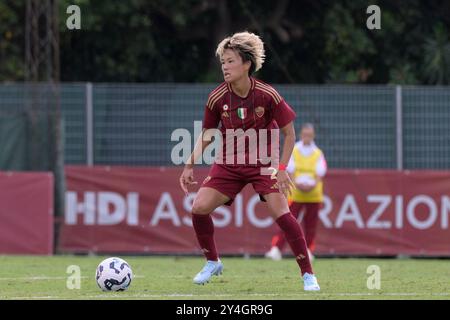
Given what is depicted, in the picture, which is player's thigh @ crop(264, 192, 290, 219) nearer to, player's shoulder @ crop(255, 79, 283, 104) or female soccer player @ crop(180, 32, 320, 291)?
female soccer player @ crop(180, 32, 320, 291)

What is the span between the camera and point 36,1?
67.4ft

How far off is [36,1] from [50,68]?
1.24 meters

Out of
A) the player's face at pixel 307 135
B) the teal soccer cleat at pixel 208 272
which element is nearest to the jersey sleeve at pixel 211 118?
the teal soccer cleat at pixel 208 272

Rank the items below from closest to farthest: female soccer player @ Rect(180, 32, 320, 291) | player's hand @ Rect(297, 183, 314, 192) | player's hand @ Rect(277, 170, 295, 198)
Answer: player's hand @ Rect(277, 170, 295, 198) → female soccer player @ Rect(180, 32, 320, 291) → player's hand @ Rect(297, 183, 314, 192)

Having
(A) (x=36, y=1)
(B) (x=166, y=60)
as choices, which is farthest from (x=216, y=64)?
(A) (x=36, y=1)

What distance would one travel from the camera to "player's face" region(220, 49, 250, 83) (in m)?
10.7

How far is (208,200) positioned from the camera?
1092cm

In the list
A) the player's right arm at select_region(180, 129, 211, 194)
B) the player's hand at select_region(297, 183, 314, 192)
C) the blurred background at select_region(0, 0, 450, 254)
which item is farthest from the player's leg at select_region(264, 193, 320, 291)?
the blurred background at select_region(0, 0, 450, 254)

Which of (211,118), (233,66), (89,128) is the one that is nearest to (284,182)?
(211,118)

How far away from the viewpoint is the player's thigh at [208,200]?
1091 cm

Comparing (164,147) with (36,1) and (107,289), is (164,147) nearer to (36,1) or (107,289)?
(36,1)

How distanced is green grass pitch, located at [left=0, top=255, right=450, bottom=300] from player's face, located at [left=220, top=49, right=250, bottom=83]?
191 centimetres

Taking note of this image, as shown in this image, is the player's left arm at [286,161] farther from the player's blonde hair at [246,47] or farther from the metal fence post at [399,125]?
the metal fence post at [399,125]
